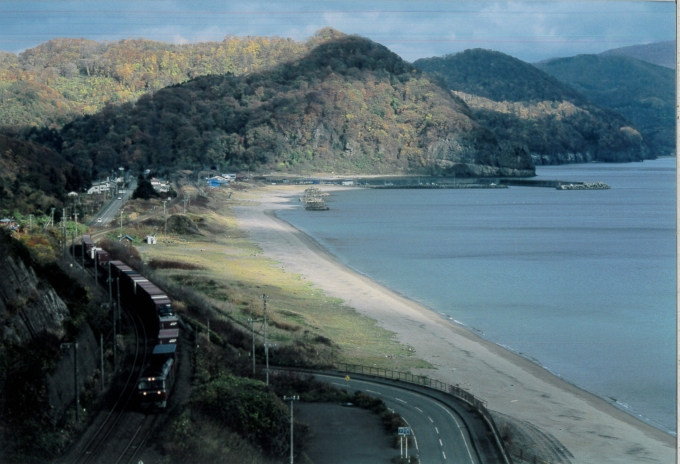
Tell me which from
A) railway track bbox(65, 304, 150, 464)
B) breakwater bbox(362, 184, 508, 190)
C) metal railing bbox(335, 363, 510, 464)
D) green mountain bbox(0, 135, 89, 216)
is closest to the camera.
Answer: railway track bbox(65, 304, 150, 464)

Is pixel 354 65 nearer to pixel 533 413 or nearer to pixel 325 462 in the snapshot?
pixel 533 413

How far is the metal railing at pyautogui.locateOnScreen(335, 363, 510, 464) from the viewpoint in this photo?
6.59 metres

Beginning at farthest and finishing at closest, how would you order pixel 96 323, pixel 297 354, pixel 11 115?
pixel 11 115
pixel 297 354
pixel 96 323

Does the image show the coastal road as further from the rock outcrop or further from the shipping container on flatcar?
the rock outcrop

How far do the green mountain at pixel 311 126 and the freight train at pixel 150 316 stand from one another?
2003mm

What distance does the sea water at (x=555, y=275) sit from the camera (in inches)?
463

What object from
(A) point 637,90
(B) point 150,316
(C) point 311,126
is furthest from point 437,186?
(B) point 150,316

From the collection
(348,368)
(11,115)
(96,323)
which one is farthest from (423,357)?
(11,115)

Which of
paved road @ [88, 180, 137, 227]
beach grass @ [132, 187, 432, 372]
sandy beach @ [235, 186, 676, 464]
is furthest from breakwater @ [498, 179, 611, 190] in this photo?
paved road @ [88, 180, 137, 227]

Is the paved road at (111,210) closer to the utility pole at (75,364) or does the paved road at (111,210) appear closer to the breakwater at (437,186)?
the utility pole at (75,364)

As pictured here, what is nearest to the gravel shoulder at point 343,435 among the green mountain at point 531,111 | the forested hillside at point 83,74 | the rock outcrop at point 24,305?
the rock outcrop at point 24,305

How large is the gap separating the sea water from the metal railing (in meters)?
2.89

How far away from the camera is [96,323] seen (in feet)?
23.7

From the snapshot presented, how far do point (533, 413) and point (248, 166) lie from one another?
36328mm
